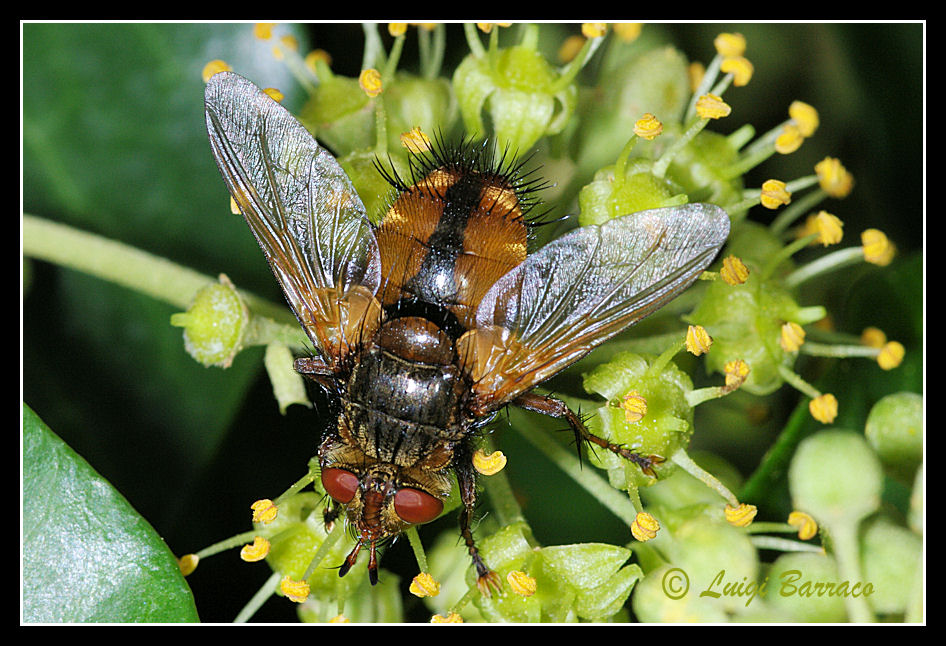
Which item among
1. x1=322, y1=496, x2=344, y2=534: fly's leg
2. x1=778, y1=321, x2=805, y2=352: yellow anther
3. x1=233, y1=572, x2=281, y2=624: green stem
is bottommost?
x1=233, y1=572, x2=281, y2=624: green stem

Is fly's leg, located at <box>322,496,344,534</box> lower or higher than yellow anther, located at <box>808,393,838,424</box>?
lower

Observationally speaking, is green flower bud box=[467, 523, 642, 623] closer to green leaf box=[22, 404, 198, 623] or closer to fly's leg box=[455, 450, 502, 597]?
fly's leg box=[455, 450, 502, 597]

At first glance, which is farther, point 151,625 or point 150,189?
point 150,189

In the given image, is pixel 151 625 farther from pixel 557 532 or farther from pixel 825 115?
pixel 825 115

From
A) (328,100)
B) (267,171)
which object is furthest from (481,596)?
(328,100)

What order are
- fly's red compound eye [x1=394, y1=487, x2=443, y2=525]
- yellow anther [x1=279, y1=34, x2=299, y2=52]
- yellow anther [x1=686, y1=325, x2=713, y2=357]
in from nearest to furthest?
fly's red compound eye [x1=394, y1=487, x2=443, y2=525], yellow anther [x1=686, y1=325, x2=713, y2=357], yellow anther [x1=279, y1=34, x2=299, y2=52]

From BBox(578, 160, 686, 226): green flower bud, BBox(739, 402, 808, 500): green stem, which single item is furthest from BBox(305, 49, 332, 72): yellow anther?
BBox(739, 402, 808, 500): green stem

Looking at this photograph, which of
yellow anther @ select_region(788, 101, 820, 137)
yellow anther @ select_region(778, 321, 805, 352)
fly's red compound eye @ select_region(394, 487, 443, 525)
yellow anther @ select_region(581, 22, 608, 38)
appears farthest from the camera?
yellow anther @ select_region(788, 101, 820, 137)
